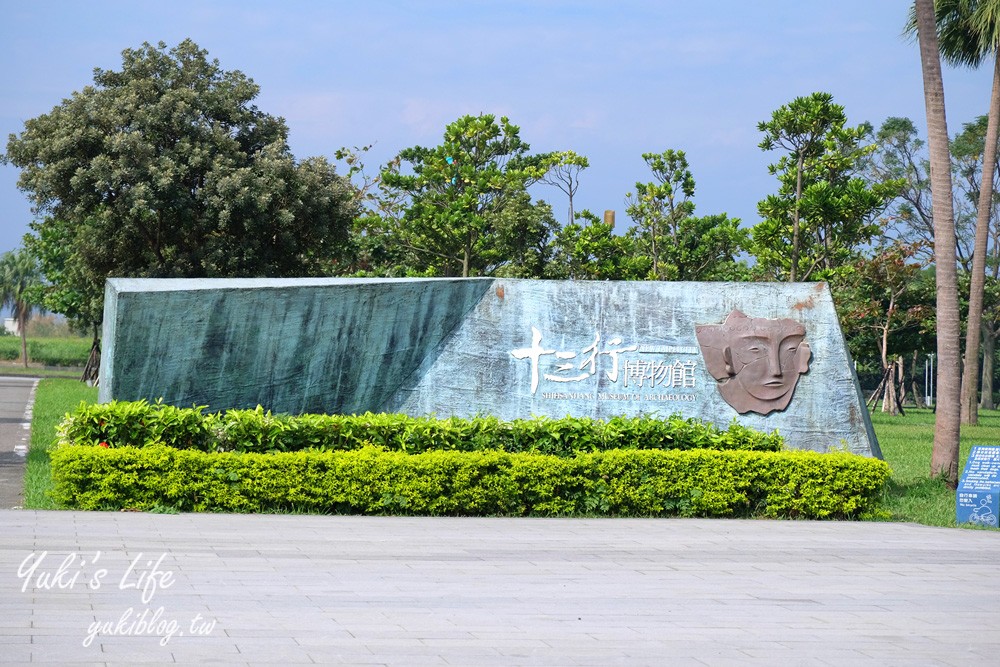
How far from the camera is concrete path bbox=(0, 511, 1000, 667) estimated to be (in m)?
5.14

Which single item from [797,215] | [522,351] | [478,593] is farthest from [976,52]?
[478,593]

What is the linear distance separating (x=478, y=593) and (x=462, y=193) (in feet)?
67.1

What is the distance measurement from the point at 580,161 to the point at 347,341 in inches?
750

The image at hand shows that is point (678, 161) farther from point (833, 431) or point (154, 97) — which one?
point (833, 431)

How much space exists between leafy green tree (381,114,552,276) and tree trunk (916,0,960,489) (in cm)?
1403

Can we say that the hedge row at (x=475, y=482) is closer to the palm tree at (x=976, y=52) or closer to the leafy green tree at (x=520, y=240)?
the palm tree at (x=976, y=52)

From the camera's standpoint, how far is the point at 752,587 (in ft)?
22.6

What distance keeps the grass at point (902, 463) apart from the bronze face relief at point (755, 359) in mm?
1637

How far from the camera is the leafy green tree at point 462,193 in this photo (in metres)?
25.4

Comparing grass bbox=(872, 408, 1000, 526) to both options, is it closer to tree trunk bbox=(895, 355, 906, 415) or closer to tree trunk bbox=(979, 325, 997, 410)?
tree trunk bbox=(895, 355, 906, 415)

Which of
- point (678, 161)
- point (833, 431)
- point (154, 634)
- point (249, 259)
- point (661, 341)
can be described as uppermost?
point (678, 161)

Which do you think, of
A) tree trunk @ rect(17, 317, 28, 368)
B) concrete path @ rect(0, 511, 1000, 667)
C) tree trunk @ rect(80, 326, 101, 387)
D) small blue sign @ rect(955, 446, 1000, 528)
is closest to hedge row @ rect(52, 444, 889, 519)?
concrete path @ rect(0, 511, 1000, 667)

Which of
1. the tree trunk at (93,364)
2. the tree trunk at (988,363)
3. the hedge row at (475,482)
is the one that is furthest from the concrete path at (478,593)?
the tree trunk at (988,363)

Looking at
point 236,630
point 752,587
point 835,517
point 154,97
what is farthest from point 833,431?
point 154,97
